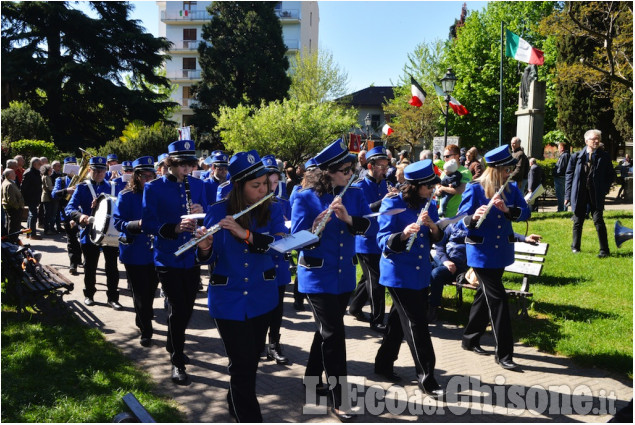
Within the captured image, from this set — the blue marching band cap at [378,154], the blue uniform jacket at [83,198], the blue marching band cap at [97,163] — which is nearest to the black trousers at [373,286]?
the blue marching band cap at [378,154]

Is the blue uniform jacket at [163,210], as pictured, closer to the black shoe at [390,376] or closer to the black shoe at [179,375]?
the black shoe at [179,375]

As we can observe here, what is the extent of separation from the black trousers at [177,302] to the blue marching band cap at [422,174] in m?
2.49

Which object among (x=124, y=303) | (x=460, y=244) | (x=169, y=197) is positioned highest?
(x=169, y=197)

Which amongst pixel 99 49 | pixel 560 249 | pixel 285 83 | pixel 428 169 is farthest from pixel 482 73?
pixel 428 169

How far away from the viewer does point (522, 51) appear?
2025 cm

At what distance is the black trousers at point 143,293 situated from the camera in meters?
7.26

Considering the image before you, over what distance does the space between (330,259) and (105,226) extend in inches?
176

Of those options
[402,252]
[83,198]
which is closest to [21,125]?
[83,198]

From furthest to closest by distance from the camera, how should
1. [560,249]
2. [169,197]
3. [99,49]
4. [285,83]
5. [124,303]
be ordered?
[285,83], [99,49], [560,249], [124,303], [169,197]

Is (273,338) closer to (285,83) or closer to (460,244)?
(460,244)

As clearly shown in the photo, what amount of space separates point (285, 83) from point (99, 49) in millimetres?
16485

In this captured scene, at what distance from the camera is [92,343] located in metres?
7.30

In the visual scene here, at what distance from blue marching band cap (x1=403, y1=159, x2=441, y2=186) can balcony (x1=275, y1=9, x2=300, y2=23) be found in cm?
6733

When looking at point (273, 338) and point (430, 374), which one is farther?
point (273, 338)
